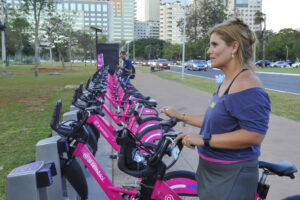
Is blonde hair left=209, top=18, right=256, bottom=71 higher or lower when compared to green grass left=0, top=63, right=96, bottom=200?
higher

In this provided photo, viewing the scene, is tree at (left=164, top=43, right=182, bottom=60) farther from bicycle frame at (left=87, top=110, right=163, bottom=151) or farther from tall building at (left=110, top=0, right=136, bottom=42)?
bicycle frame at (left=87, top=110, right=163, bottom=151)

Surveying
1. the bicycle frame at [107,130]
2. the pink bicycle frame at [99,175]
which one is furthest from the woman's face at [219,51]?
the bicycle frame at [107,130]

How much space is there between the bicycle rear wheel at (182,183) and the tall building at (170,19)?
15725 cm

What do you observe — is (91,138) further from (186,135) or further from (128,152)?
(186,135)

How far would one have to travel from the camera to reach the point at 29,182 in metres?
2.11

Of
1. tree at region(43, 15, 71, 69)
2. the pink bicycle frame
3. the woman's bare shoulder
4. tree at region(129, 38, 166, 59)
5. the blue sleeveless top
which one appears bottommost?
the pink bicycle frame

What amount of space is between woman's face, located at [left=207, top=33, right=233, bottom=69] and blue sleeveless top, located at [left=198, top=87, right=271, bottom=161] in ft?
0.71

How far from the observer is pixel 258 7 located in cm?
15100

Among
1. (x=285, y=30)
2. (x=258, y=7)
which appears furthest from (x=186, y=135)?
(x=258, y=7)

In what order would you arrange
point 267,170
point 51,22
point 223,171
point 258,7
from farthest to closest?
1. point 258,7
2. point 51,22
3. point 267,170
4. point 223,171

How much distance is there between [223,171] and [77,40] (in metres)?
50.7

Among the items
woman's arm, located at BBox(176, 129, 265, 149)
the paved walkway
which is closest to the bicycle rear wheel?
the paved walkway

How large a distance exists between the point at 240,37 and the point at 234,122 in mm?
483

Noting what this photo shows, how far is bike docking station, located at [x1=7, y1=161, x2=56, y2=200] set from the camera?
209cm
